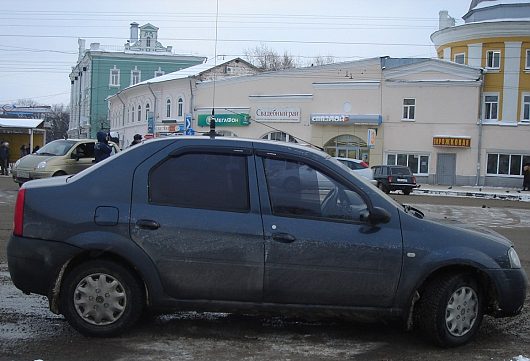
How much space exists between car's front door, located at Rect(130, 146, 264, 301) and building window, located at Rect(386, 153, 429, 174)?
36073 mm

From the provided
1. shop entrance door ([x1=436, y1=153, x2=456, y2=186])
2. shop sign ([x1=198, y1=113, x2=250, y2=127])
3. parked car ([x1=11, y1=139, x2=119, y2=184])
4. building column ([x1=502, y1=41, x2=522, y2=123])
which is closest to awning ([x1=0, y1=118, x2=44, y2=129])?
shop sign ([x1=198, y1=113, x2=250, y2=127])

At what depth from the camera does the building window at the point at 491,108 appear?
40.4 metres

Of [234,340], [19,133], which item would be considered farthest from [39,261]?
[19,133]

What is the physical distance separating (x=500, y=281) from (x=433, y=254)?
0.64 meters

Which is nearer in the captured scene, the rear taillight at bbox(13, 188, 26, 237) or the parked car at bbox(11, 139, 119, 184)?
the rear taillight at bbox(13, 188, 26, 237)

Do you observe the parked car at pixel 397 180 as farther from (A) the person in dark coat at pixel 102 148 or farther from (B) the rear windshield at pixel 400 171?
(A) the person in dark coat at pixel 102 148

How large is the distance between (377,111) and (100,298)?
3687 cm

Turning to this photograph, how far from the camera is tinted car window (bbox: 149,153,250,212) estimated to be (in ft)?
17.4

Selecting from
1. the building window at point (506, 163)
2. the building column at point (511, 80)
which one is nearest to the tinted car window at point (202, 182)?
the building window at point (506, 163)

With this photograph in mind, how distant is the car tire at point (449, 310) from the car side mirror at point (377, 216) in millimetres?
681

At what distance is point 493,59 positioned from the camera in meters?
42.0

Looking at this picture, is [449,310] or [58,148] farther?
[58,148]

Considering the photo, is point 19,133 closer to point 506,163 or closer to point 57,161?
point 57,161

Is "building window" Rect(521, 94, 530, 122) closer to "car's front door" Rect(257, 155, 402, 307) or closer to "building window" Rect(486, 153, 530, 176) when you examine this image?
"building window" Rect(486, 153, 530, 176)
